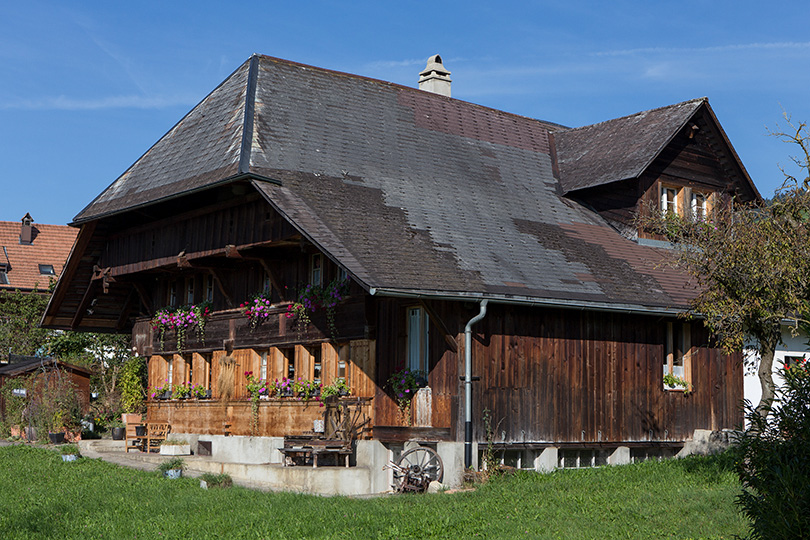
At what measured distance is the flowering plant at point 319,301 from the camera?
18.5m

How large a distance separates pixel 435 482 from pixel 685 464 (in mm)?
4172

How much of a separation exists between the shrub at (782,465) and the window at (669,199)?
15.2 m

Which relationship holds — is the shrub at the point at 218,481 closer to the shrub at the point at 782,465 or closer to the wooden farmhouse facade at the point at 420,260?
the wooden farmhouse facade at the point at 420,260

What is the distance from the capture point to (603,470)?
642 inches

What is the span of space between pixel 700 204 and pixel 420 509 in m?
13.1

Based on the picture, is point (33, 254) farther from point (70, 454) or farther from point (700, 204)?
point (700, 204)

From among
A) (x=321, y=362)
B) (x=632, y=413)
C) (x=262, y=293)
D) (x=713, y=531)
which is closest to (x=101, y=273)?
(x=262, y=293)

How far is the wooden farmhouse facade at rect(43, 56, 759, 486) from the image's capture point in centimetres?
1689

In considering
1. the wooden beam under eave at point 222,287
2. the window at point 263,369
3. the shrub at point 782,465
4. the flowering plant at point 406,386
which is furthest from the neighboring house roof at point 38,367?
the shrub at point 782,465

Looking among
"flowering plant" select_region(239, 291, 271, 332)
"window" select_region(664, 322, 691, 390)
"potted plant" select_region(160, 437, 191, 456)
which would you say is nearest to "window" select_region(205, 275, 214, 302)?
"flowering plant" select_region(239, 291, 271, 332)

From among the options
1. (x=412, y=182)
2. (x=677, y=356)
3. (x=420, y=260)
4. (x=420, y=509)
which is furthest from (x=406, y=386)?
(x=677, y=356)

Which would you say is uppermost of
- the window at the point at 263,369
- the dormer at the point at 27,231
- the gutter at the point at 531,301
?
the dormer at the point at 27,231

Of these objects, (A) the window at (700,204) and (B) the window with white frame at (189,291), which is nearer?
(A) the window at (700,204)

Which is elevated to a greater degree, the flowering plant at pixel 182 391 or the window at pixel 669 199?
the window at pixel 669 199
